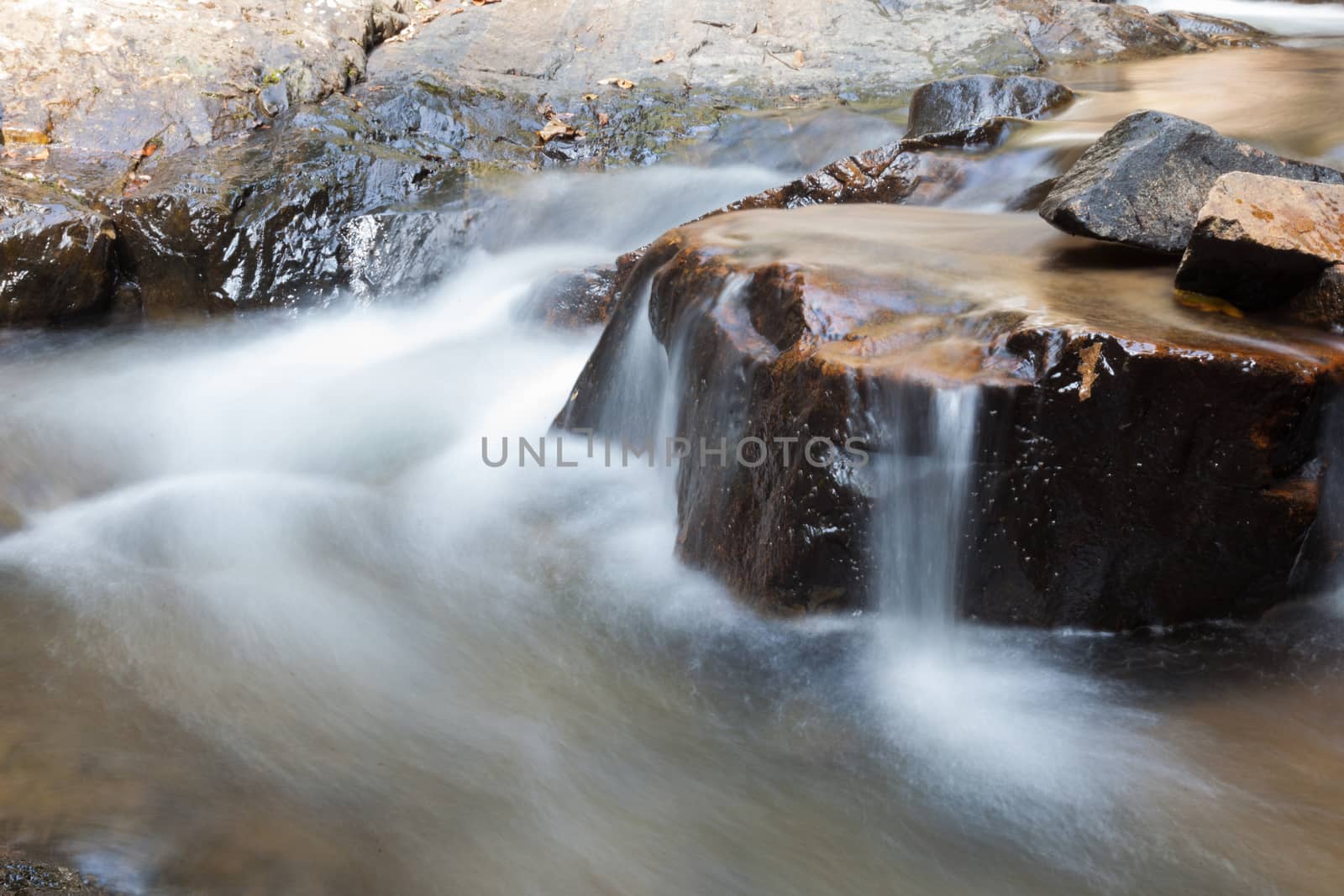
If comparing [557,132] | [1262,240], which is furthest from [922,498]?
[557,132]

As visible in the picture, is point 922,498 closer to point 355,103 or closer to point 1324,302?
point 1324,302

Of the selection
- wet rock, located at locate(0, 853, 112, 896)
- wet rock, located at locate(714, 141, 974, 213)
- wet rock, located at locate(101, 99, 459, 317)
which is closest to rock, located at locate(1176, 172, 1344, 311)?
wet rock, located at locate(714, 141, 974, 213)

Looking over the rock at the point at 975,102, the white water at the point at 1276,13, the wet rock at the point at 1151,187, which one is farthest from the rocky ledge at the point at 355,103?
the wet rock at the point at 1151,187

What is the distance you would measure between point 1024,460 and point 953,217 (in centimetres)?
203

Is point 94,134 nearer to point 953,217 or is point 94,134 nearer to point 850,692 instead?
point 953,217

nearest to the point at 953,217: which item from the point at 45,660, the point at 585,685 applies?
the point at 585,685

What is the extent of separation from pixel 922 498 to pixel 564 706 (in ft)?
4.40

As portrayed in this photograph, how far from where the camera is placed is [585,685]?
314 centimetres

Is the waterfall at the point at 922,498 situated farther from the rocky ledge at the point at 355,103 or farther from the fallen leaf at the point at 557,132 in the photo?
the fallen leaf at the point at 557,132

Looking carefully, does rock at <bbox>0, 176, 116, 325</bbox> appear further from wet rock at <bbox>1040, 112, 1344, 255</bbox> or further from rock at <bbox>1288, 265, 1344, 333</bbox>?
rock at <bbox>1288, 265, 1344, 333</bbox>

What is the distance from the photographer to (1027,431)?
2.93m

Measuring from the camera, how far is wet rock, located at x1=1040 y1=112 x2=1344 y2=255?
3.52 metres

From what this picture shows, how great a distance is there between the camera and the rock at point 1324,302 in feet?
9.78

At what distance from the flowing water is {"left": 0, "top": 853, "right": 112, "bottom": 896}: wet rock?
6cm
